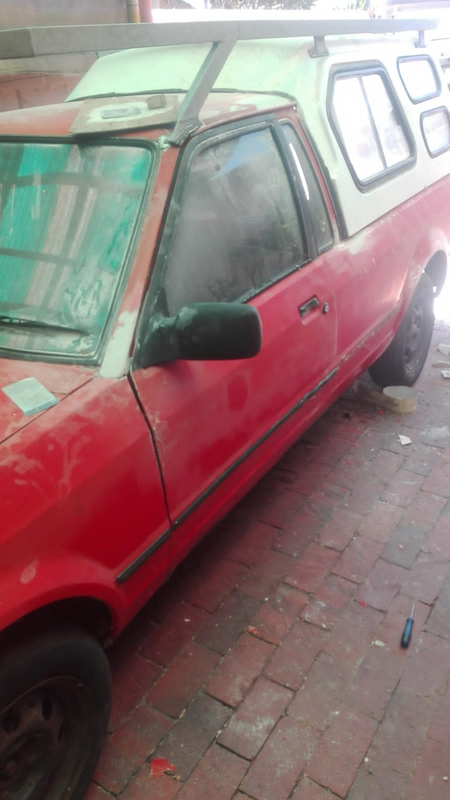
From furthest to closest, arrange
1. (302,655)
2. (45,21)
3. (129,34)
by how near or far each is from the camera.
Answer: (45,21) → (302,655) → (129,34)

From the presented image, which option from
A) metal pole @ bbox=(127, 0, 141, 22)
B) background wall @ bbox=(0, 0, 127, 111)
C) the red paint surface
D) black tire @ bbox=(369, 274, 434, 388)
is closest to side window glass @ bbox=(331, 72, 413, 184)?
the red paint surface

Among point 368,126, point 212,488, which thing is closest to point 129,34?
point 212,488

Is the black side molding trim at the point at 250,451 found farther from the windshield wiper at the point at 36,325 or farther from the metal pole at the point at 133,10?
the metal pole at the point at 133,10

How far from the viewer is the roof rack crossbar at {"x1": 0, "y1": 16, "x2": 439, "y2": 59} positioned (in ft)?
5.16

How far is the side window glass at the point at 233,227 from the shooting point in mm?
2174

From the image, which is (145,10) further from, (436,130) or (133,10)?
(436,130)

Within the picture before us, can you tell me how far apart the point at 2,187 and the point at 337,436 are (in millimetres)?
2386

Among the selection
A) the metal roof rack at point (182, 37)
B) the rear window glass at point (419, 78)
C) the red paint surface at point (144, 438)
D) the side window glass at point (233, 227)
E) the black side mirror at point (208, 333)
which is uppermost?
the metal roof rack at point (182, 37)

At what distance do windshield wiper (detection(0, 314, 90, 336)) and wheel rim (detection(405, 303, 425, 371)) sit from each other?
8.65 feet

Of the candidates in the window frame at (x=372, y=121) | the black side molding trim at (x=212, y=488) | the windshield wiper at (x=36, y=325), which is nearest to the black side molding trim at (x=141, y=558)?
the black side molding trim at (x=212, y=488)

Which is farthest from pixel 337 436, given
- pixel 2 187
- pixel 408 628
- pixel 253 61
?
pixel 2 187

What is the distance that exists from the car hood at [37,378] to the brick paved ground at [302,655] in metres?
1.24

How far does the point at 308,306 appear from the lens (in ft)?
8.98

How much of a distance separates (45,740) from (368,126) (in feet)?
10.7
